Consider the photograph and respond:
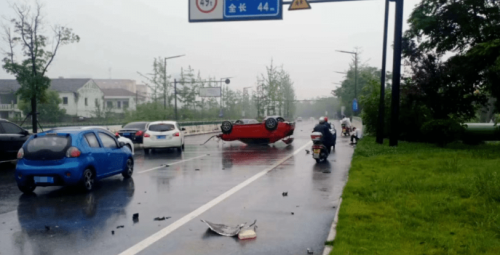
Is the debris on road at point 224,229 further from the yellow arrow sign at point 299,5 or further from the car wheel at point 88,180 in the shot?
the yellow arrow sign at point 299,5

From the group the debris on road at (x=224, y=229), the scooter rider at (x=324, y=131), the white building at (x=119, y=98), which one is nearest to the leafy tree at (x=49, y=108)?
the white building at (x=119, y=98)

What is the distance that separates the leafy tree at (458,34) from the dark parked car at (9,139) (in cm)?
1663

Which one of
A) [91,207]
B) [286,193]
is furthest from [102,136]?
[286,193]

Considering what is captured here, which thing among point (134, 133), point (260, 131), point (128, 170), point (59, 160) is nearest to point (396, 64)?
point (260, 131)

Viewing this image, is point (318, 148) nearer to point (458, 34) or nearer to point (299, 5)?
point (299, 5)

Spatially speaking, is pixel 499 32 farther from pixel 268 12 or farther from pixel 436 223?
pixel 436 223

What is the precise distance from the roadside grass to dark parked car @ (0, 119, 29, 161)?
11722mm

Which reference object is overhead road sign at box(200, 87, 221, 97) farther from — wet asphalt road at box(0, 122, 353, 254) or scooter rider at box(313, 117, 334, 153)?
wet asphalt road at box(0, 122, 353, 254)

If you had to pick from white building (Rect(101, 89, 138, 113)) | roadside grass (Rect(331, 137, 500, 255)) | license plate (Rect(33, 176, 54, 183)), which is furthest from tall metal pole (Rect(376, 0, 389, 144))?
white building (Rect(101, 89, 138, 113))

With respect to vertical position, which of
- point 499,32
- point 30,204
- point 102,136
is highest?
point 499,32

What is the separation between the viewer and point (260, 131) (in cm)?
2614

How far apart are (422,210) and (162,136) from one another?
16.9 meters

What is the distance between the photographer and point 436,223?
7125 mm

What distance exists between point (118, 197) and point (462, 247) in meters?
7.19
